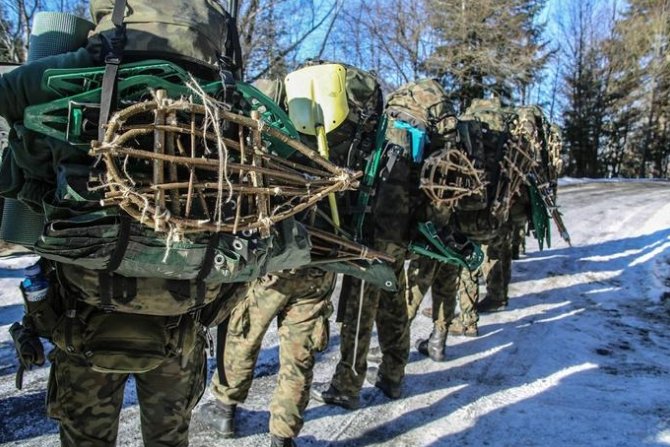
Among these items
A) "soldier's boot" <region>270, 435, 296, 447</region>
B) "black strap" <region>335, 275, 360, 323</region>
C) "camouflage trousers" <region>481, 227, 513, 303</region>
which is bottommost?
"soldier's boot" <region>270, 435, 296, 447</region>

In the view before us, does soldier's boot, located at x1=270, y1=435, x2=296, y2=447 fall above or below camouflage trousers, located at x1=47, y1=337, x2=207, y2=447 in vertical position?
below

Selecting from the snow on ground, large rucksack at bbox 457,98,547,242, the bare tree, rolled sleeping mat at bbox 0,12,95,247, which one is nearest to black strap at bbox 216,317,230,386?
the snow on ground

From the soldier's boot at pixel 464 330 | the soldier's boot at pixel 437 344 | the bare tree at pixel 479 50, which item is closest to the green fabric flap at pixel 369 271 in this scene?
the soldier's boot at pixel 437 344

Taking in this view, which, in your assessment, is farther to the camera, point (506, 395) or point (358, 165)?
point (506, 395)

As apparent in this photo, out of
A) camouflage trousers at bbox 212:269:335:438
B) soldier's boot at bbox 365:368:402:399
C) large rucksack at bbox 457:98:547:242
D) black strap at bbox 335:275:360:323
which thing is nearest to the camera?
camouflage trousers at bbox 212:269:335:438

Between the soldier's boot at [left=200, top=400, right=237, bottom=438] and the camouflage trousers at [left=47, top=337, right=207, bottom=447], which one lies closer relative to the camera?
the camouflage trousers at [left=47, top=337, right=207, bottom=447]

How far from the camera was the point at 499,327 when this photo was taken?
21.3 ft

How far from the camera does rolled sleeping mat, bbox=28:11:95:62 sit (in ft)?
5.98

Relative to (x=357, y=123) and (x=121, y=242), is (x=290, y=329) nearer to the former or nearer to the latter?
(x=357, y=123)

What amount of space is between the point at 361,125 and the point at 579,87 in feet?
123

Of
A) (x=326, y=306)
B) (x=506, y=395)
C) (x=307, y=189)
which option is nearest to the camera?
(x=307, y=189)

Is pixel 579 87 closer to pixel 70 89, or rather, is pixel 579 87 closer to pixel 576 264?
pixel 576 264

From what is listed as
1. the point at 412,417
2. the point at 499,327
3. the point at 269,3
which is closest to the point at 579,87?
the point at 269,3

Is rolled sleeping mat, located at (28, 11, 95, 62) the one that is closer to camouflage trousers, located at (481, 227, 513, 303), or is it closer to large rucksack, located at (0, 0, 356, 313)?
large rucksack, located at (0, 0, 356, 313)
